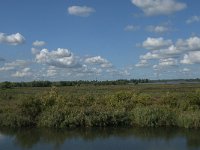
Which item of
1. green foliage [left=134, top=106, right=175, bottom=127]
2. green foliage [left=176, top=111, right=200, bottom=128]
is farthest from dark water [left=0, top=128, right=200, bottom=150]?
green foliage [left=134, top=106, right=175, bottom=127]

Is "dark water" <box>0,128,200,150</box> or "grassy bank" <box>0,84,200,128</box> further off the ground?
"grassy bank" <box>0,84,200,128</box>

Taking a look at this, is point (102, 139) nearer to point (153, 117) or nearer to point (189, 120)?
point (153, 117)

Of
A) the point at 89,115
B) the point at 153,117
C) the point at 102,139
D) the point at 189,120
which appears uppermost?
the point at 89,115

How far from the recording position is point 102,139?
30.2 metres

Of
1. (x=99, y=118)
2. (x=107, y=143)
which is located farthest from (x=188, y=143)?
(x=99, y=118)

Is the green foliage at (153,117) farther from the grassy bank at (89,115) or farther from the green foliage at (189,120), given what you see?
the green foliage at (189,120)

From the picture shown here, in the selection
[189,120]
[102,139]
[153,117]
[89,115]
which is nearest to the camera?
[102,139]

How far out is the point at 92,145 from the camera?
28.0 metres

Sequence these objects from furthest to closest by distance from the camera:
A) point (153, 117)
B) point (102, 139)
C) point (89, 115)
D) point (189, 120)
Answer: point (89, 115) → point (153, 117) → point (189, 120) → point (102, 139)

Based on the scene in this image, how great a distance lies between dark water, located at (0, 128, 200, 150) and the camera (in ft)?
89.1

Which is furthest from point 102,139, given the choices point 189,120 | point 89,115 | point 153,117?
point 189,120

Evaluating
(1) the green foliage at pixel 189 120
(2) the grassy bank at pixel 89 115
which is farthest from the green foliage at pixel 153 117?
(1) the green foliage at pixel 189 120

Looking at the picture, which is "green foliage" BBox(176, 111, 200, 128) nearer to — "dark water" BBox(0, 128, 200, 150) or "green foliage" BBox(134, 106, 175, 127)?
"dark water" BBox(0, 128, 200, 150)

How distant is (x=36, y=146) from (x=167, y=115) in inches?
510
